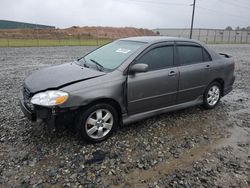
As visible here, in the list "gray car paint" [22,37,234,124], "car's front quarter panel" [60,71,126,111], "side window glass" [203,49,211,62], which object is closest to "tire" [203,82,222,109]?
"gray car paint" [22,37,234,124]

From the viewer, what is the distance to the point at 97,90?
301cm

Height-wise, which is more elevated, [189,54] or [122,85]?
[189,54]

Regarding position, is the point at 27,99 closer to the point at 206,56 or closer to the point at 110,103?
the point at 110,103

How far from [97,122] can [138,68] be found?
1.03 meters

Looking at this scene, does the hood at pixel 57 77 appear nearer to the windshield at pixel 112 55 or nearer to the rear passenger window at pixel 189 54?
the windshield at pixel 112 55

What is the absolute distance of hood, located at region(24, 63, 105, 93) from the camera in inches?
119

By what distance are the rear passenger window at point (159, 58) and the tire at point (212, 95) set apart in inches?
48.9

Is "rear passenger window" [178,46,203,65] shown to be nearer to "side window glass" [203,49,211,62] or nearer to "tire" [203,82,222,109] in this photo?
"side window glass" [203,49,211,62]

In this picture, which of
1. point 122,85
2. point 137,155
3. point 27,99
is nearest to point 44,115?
point 27,99

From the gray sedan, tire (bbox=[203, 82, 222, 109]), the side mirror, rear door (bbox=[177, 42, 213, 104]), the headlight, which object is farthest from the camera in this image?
tire (bbox=[203, 82, 222, 109])

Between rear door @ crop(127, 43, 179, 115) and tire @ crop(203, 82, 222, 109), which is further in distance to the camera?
tire @ crop(203, 82, 222, 109)

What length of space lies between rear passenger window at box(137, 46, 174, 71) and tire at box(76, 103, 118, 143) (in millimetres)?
984

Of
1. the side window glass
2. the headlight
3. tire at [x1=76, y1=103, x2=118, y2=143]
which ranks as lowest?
tire at [x1=76, y1=103, x2=118, y2=143]

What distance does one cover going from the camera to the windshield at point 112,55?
3.49 m
